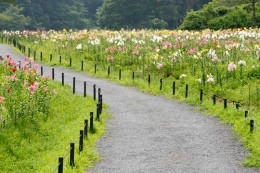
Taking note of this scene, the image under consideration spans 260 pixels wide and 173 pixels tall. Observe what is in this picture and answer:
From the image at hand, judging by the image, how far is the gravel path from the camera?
41.1 ft

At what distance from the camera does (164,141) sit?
15.1 metres

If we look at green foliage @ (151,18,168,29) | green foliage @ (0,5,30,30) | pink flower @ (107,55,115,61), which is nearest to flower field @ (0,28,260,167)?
pink flower @ (107,55,115,61)

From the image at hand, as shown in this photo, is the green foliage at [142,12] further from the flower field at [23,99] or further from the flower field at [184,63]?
the flower field at [23,99]

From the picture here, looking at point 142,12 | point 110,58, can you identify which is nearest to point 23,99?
point 110,58

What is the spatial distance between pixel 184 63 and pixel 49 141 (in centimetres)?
1248

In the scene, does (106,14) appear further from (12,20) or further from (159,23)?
(12,20)

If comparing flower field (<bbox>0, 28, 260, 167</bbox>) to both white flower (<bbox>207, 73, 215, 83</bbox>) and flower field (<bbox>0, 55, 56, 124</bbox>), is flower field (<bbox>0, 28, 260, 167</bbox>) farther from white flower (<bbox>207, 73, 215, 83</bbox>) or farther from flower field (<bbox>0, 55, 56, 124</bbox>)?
flower field (<bbox>0, 55, 56, 124</bbox>)

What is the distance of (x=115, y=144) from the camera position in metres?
14.9

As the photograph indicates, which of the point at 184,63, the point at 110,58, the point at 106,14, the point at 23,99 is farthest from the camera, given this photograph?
the point at 106,14

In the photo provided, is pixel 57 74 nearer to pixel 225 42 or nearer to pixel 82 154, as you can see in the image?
pixel 225 42

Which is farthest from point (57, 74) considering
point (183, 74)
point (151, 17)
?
point (151, 17)

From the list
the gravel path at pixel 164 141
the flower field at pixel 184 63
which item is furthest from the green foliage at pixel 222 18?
the gravel path at pixel 164 141

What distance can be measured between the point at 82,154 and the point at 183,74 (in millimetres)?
11747

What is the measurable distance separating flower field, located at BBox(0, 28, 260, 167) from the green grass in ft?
15.3
